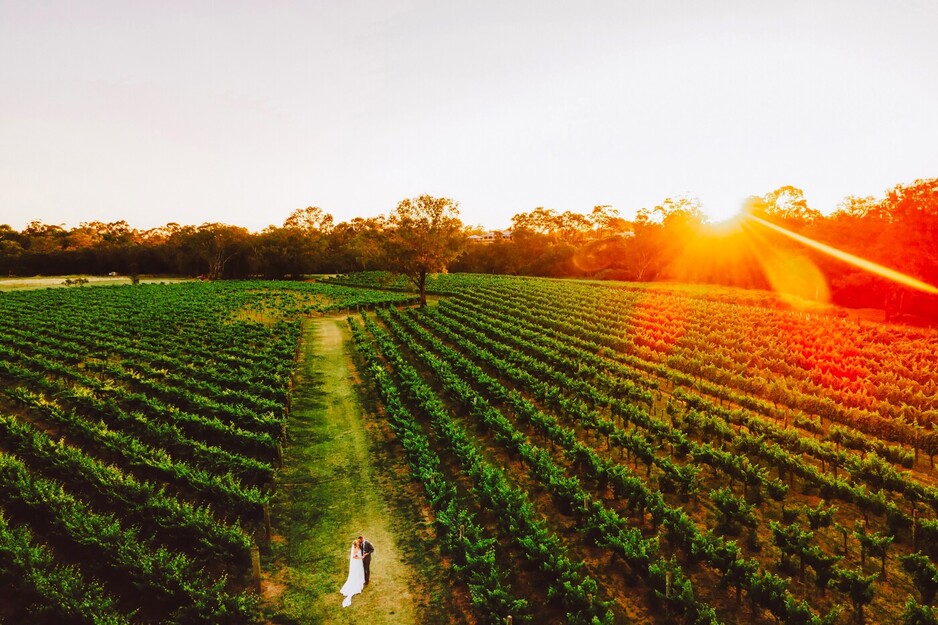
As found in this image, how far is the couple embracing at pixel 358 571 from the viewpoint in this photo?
10328 millimetres

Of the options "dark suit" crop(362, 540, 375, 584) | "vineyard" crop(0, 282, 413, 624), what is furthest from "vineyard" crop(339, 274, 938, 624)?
"vineyard" crop(0, 282, 413, 624)

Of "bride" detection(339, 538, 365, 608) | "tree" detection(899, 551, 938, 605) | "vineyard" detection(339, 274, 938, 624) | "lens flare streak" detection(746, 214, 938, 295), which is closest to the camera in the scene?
"tree" detection(899, 551, 938, 605)

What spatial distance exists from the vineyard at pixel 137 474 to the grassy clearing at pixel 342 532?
0.75 metres

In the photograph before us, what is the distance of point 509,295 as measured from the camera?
58062 mm

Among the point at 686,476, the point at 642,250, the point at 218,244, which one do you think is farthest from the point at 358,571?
the point at 218,244

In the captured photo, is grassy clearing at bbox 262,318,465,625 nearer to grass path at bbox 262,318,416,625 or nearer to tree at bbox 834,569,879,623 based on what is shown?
grass path at bbox 262,318,416,625

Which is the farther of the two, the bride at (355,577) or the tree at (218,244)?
the tree at (218,244)

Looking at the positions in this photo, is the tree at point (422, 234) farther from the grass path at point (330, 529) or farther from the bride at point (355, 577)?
the bride at point (355, 577)

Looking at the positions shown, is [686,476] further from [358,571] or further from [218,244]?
[218,244]

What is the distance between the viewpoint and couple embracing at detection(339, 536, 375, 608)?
10.3 metres

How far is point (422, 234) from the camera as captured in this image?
4809cm

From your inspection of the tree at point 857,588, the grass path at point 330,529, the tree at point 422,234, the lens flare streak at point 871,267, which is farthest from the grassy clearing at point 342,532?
the lens flare streak at point 871,267

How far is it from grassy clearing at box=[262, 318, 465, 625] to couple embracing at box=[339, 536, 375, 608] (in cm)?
20

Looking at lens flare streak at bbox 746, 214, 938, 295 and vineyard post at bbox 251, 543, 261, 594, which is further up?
lens flare streak at bbox 746, 214, 938, 295
